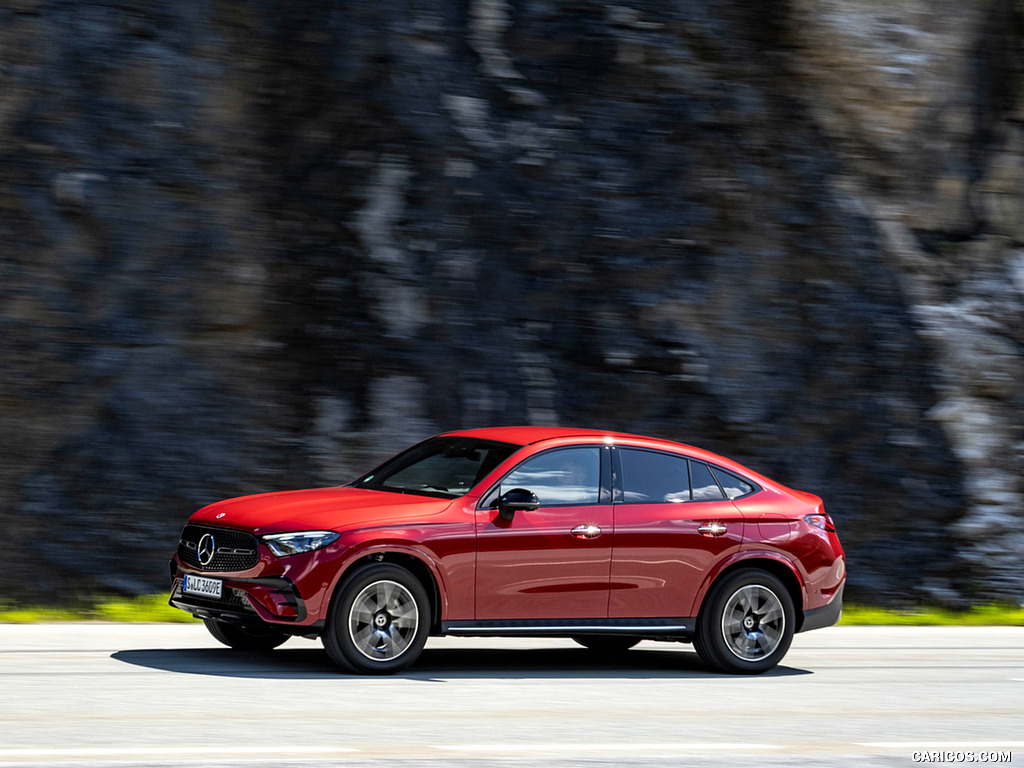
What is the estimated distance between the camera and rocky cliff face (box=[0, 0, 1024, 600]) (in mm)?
14938

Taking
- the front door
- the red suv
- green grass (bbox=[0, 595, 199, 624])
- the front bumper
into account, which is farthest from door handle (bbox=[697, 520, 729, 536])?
green grass (bbox=[0, 595, 199, 624])

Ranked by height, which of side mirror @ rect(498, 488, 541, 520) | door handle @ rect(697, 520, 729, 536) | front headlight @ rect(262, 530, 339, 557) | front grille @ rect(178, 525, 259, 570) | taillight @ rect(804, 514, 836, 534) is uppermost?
side mirror @ rect(498, 488, 541, 520)

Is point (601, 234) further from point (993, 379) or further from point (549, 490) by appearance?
point (549, 490)

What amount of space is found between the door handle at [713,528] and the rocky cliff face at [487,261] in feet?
20.1

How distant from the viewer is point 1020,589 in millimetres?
16359

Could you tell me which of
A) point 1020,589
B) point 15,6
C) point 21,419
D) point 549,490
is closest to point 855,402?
point 1020,589

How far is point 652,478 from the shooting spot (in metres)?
10.0

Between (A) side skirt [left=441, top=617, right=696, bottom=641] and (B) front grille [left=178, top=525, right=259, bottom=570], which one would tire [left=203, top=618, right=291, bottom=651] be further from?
(A) side skirt [left=441, top=617, right=696, bottom=641]

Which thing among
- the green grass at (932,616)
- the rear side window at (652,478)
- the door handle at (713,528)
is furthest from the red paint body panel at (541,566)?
the green grass at (932,616)

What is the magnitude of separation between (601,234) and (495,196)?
1.35 m

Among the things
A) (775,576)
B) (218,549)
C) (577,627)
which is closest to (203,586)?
(218,549)

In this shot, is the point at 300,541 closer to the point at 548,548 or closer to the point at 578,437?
the point at 548,548

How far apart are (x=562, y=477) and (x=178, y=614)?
3903 millimetres

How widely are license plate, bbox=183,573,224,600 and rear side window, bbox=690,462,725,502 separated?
3417 mm
